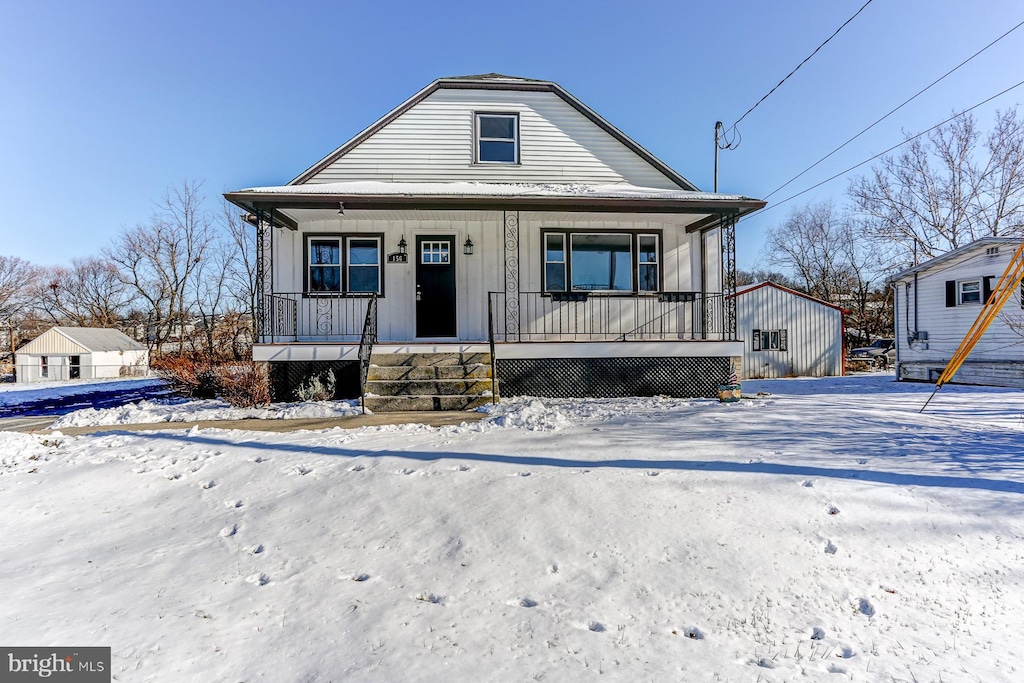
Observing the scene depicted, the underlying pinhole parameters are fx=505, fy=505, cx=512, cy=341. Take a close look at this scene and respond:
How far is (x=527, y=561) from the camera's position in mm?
3066

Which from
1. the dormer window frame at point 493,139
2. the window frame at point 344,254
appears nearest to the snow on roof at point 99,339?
the window frame at point 344,254

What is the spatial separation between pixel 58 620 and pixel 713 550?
3649 millimetres

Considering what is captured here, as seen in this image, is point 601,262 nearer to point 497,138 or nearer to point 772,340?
point 497,138

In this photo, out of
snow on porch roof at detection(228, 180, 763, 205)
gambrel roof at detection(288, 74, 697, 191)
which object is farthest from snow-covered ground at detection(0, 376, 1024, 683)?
gambrel roof at detection(288, 74, 697, 191)

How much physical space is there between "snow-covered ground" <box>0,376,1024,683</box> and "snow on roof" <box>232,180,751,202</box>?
535 centimetres

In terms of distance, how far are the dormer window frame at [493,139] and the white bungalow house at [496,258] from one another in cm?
3

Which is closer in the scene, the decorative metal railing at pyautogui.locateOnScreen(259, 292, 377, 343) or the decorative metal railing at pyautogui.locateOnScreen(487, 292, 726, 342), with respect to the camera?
the decorative metal railing at pyautogui.locateOnScreen(259, 292, 377, 343)

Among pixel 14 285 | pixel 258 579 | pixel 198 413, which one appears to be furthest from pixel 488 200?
pixel 14 285

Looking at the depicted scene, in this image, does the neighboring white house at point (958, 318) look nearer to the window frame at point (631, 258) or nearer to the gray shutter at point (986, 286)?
the gray shutter at point (986, 286)

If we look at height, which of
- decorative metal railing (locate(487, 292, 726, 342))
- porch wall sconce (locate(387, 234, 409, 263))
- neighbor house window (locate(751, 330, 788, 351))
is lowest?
neighbor house window (locate(751, 330, 788, 351))

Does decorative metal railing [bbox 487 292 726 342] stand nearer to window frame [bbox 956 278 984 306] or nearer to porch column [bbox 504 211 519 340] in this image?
porch column [bbox 504 211 519 340]

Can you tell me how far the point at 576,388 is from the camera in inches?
368

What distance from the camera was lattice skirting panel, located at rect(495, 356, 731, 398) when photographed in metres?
9.30

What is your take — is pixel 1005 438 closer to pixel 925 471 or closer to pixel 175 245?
pixel 925 471
